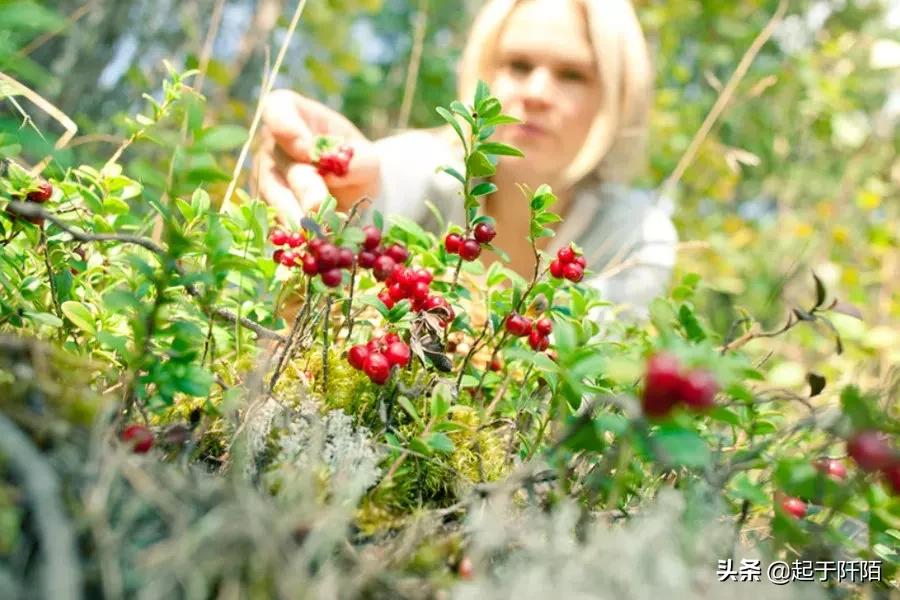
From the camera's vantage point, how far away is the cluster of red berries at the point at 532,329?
69 centimetres

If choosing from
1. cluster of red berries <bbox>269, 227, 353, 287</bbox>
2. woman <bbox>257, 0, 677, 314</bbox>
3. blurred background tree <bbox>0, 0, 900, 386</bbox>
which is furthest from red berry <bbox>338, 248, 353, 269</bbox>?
blurred background tree <bbox>0, 0, 900, 386</bbox>

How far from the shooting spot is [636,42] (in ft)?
5.28

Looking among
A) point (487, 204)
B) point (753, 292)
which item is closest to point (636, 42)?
point (487, 204)

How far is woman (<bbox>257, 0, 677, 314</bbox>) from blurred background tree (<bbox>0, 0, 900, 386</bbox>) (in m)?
0.23

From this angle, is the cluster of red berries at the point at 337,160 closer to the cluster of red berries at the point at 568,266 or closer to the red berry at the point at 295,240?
the red berry at the point at 295,240

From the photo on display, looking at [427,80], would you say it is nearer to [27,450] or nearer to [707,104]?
[707,104]

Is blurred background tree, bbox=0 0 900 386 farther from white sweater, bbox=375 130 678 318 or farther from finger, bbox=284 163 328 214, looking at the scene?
finger, bbox=284 163 328 214

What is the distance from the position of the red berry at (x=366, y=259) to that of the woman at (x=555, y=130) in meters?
0.64

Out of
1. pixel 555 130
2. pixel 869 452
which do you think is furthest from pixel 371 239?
pixel 555 130

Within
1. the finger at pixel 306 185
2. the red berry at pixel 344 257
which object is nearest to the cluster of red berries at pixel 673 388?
the red berry at pixel 344 257

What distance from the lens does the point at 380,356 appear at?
64 cm

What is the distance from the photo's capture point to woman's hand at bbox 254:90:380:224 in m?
1.00

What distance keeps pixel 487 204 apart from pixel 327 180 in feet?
2.21

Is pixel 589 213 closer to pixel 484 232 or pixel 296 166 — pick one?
pixel 296 166
